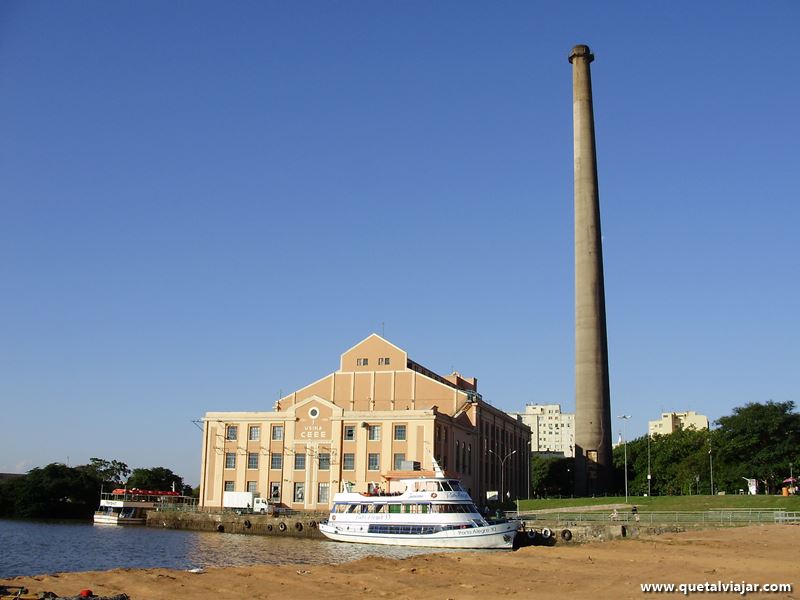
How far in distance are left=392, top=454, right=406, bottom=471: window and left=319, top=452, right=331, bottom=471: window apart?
23.6ft

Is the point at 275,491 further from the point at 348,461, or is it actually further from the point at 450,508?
the point at 450,508

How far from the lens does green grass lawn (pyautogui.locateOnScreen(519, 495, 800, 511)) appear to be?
71500mm

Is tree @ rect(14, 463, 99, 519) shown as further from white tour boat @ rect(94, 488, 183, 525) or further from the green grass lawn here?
the green grass lawn

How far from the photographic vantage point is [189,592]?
28.4 meters

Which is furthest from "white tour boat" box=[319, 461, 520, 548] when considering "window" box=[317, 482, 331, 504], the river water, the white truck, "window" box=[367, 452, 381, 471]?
"window" box=[317, 482, 331, 504]

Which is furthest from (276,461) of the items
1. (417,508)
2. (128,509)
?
(417,508)

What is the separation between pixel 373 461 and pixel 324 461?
5.46 metres

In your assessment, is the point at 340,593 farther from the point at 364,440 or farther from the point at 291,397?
the point at 291,397

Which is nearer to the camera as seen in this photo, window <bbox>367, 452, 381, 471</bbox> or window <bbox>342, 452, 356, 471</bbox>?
window <bbox>367, 452, 381, 471</bbox>

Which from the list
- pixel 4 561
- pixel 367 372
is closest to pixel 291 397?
pixel 367 372

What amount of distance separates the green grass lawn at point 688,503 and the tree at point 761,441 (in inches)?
619

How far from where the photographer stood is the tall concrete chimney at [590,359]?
336ft

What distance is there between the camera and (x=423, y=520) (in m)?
61.6

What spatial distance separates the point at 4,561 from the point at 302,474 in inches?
1782
